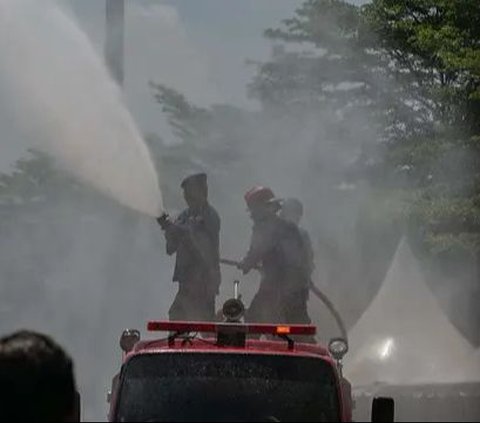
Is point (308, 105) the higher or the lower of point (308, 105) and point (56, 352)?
the higher

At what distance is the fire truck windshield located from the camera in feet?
20.9

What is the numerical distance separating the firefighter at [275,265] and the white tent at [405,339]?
278cm

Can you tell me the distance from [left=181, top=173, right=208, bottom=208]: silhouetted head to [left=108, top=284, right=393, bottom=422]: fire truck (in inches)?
146

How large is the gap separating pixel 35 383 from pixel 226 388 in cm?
323

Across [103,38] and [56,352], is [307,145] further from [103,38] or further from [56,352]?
[56,352]

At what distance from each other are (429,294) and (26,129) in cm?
556

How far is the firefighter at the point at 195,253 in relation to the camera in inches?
415

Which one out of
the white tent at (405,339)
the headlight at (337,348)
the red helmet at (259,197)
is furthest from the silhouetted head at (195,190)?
the white tent at (405,339)

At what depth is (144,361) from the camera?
6.71 meters

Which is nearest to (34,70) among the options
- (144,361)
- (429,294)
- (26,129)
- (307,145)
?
(26,129)

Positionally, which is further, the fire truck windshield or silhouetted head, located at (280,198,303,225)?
silhouetted head, located at (280,198,303,225)

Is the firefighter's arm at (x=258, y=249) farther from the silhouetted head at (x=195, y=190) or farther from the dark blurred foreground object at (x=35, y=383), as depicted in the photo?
the dark blurred foreground object at (x=35, y=383)

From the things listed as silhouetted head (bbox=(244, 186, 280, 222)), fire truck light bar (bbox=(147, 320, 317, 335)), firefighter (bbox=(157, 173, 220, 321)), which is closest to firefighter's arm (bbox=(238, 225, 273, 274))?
silhouetted head (bbox=(244, 186, 280, 222))

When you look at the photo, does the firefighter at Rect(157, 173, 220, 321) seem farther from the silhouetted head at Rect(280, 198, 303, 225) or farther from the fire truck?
the fire truck
